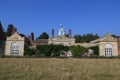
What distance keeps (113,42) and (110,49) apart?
1985 mm

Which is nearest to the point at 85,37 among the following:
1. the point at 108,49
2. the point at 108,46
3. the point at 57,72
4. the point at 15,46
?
the point at 108,46

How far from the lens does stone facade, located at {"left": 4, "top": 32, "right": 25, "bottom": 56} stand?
53.8 meters

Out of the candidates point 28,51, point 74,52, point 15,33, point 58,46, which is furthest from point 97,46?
point 15,33

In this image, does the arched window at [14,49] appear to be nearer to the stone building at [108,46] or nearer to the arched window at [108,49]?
the stone building at [108,46]

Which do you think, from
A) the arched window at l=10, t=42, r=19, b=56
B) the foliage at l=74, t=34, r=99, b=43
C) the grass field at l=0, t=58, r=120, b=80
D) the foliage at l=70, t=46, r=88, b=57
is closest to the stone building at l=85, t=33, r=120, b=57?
the foliage at l=70, t=46, r=88, b=57

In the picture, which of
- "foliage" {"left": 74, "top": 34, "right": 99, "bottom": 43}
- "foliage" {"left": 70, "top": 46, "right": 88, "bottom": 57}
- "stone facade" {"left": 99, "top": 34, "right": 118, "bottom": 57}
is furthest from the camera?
"foliage" {"left": 74, "top": 34, "right": 99, "bottom": 43}

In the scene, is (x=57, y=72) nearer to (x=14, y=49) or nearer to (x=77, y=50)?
(x=77, y=50)

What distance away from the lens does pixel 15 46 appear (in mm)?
54406

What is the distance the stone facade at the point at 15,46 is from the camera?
5381 centimetres

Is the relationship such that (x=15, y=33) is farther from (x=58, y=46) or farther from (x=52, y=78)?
(x=52, y=78)

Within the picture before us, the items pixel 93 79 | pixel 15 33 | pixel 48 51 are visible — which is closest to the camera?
pixel 93 79

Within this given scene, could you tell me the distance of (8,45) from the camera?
54.2 m

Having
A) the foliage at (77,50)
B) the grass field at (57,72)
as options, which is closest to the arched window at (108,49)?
the foliage at (77,50)

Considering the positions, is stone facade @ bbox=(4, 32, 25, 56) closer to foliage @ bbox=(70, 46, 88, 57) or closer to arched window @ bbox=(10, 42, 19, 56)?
arched window @ bbox=(10, 42, 19, 56)
